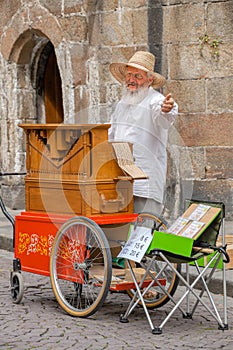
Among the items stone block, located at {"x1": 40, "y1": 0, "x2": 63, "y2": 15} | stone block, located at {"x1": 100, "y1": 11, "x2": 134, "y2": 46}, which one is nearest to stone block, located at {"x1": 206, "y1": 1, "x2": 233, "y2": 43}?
stone block, located at {"x1": 100, "y1": 11, "x2": 134, "y2": 46}

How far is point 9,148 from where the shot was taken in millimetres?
14109

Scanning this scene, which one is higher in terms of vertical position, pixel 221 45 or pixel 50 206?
pixel 221 45

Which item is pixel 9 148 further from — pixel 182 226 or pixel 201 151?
pixel 182 226

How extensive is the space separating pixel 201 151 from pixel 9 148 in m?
3.80

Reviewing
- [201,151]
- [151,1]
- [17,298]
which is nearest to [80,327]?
[17,298]

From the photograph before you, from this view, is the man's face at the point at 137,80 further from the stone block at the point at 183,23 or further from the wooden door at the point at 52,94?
the wooden door at the point at 52,94

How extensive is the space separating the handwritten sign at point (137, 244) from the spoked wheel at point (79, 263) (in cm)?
18

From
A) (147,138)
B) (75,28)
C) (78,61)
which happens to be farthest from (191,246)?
(75,28)

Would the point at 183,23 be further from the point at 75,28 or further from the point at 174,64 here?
the point at 75,28

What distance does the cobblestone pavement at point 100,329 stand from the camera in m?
6.02

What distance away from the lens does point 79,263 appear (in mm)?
6871

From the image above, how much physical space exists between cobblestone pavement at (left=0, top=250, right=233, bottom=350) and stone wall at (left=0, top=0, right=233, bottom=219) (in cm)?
398

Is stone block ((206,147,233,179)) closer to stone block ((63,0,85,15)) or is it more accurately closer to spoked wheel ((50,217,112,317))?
stone block ((63,0,85,15))

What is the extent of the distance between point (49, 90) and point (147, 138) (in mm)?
6792
